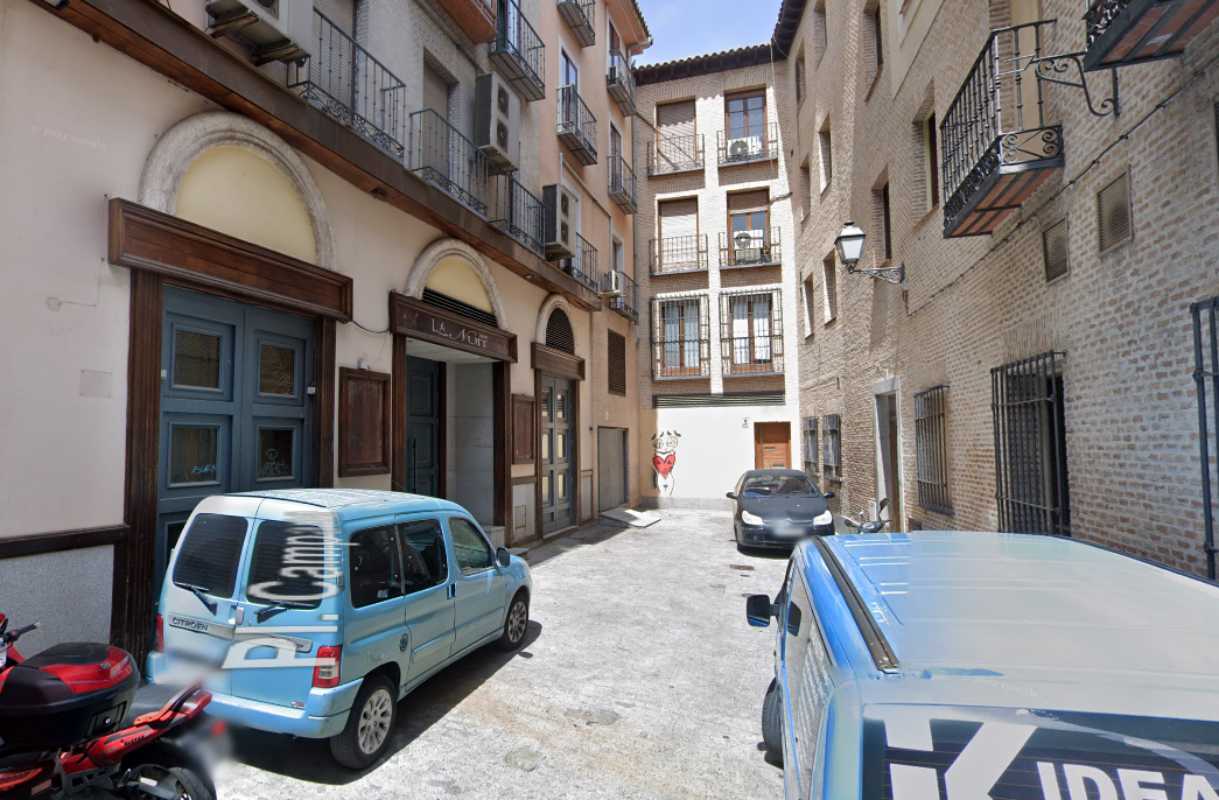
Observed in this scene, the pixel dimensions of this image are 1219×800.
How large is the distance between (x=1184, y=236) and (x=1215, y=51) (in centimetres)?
107

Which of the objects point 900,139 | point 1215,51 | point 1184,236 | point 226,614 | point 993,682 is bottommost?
point 226,614

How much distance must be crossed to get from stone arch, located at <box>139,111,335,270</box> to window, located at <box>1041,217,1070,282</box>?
7.47 metres

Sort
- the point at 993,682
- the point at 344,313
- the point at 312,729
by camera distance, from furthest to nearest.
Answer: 1. the point at 344,313
2. the point at 312,729
3. the point at 993,682

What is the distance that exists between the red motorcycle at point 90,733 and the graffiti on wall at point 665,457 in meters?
17.0

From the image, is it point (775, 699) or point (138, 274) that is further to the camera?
point (138, 274)

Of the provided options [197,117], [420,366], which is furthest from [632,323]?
[197,117]

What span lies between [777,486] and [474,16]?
395 inches

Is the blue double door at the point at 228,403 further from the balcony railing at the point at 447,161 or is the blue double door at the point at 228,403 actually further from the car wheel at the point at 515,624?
the balcony railing at the point at 447,161

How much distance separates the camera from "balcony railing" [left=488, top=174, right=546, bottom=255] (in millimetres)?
11297

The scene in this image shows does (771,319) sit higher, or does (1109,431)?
(771,319)

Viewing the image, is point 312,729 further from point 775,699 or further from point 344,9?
point 344,9

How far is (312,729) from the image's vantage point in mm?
3637

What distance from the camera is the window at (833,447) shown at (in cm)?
1443

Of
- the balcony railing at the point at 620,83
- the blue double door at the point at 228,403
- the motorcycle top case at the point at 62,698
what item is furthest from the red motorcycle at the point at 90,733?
the balcony railing at the point at 620,83
